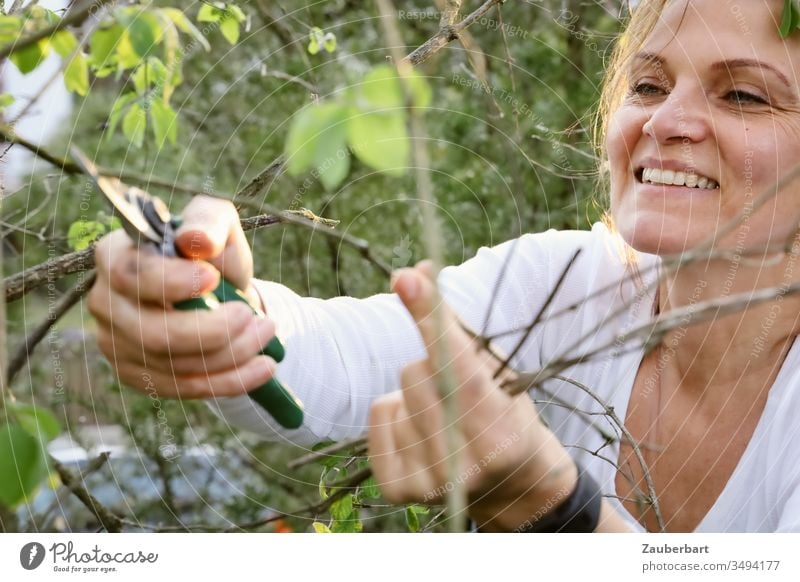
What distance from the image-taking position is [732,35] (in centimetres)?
55

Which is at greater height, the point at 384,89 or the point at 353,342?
the point at 384,89

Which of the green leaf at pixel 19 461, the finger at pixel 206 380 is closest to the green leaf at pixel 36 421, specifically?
the green leaf at pixel 19 461

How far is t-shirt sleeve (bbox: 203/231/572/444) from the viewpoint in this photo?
525 mm

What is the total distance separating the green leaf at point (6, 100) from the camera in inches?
21.4

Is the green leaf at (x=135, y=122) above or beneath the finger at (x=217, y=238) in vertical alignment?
above

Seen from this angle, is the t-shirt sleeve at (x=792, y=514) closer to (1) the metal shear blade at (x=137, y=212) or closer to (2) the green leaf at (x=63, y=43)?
(1) the metal shear blade at (x=137, y=212)

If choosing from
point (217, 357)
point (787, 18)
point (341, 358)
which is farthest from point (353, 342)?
point (787, 18)

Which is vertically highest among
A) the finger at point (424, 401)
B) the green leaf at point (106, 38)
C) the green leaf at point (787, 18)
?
the green leaf at point (106, 38)

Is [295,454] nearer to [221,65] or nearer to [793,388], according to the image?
[221,65]

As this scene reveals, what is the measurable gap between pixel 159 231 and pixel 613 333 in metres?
0.32

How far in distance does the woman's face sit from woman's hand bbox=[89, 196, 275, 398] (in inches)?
10.4

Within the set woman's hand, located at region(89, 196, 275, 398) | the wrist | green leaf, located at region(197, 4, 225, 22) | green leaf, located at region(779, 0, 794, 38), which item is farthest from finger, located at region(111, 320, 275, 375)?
green leaf, located at region(779, 0, 794, 38)

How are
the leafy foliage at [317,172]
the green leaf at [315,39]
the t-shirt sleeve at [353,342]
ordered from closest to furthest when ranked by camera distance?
the t-shirt sleeve at [353,342]
the green leaf at [315,39]
the leafy foliage at [317,172]
